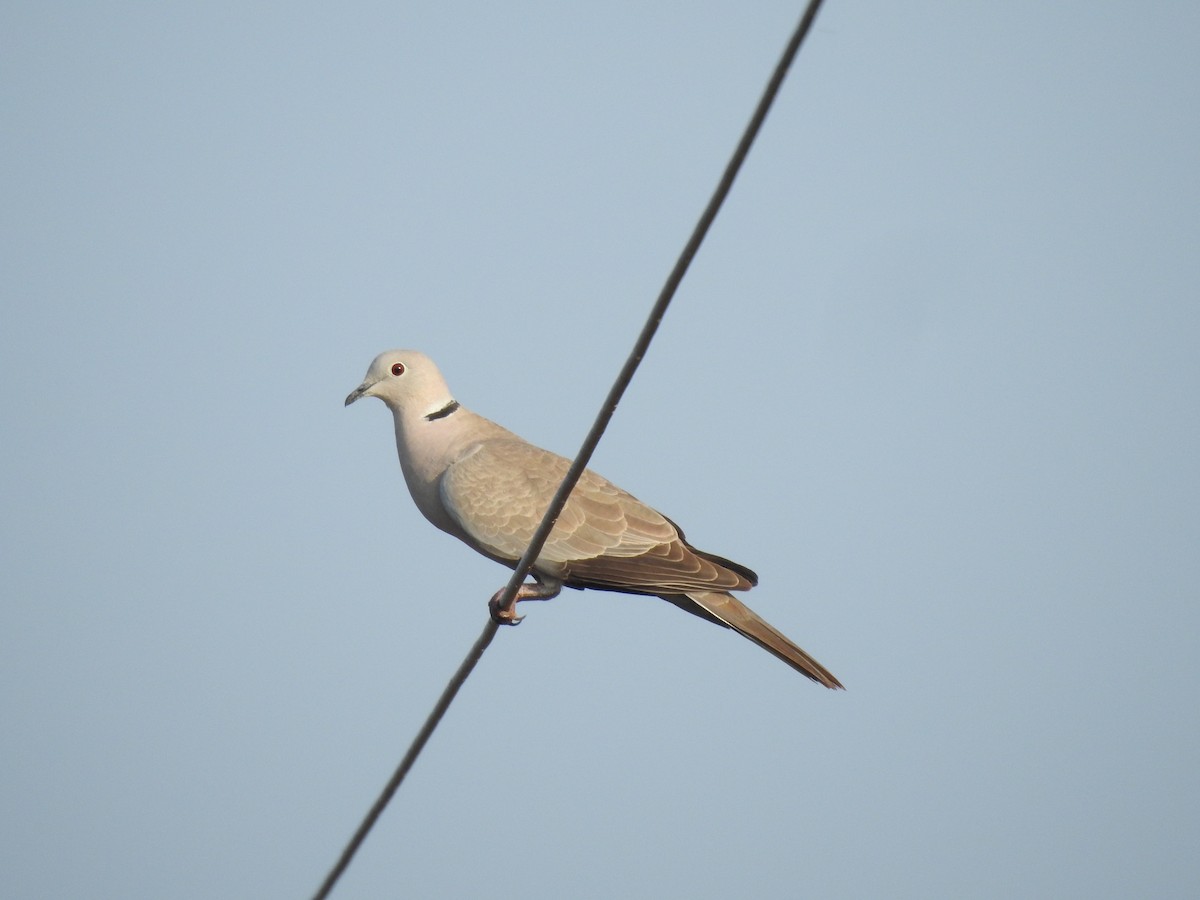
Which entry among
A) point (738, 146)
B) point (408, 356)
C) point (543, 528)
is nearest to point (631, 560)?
point (408, 356)

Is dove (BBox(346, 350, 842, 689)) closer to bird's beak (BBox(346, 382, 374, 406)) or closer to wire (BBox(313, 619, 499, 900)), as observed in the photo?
bird's beak (BBox(346, 382, 374, 406))

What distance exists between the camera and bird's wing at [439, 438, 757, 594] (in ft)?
19.8

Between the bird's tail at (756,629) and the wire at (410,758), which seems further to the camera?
the bird's tail at (756,629)

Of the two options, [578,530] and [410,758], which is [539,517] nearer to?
[578,530]

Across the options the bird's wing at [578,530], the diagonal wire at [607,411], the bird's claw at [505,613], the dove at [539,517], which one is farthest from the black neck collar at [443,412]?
the diagonal wire at [607,411]

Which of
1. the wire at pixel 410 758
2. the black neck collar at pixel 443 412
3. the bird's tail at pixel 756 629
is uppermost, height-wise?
the black neck collar at pixel 443 412

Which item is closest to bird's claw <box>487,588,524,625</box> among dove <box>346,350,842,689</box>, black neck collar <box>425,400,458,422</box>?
dove <box>346,350,842,689</box>

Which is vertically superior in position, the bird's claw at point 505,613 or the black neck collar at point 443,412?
the black neck collar at point 443,412

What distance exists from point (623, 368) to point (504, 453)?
327 cm

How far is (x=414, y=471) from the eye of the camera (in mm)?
6531

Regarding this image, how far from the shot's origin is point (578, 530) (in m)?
6.12

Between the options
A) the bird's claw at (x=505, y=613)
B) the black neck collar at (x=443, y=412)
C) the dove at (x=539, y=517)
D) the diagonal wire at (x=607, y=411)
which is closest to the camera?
the diagonal wire at (x=607, y=411)

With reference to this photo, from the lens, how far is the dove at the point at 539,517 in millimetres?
5988

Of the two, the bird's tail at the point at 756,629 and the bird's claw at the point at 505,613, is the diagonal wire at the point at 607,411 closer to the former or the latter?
the bird's claw at the point at 505,613
